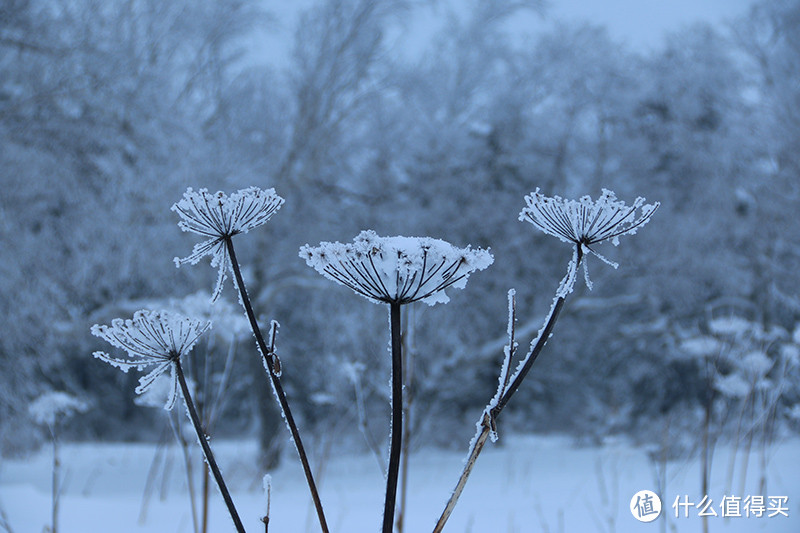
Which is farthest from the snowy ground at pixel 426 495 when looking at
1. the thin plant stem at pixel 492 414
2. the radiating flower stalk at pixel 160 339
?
the radiating flower stalk at pixel 160 339

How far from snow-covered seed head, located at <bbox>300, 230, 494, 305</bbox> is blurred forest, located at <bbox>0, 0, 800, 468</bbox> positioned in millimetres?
6389

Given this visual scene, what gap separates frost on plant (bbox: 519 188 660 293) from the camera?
2.40ft

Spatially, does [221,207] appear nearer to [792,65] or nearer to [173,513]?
[173,513]

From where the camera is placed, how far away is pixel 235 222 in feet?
2.48

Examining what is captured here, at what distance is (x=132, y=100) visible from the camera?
641cm

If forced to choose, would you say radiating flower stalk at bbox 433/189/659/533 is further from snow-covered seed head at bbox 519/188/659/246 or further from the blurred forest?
the blurred forest

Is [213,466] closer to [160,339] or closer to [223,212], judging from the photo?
[160,339]

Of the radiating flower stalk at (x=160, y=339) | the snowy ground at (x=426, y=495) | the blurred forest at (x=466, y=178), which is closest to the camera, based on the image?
the radiating flower stalk at (x=160, y=339)

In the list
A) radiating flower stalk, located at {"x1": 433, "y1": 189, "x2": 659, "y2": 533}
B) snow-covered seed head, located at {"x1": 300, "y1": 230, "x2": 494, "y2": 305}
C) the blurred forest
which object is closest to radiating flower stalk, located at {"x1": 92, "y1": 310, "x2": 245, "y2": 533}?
snow-covered seed head, located at {"x1": 300, "y1": 230, "x2": 494, "y2": 305}

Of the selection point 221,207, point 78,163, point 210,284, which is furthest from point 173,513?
point 210,284

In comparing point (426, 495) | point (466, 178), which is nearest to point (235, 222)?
point (426, 495)

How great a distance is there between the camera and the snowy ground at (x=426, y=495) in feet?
8.82

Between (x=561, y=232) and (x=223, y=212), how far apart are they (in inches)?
14.8

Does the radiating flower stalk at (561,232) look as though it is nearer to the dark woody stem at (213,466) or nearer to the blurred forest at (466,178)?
the dark woody stem at (213,466)
